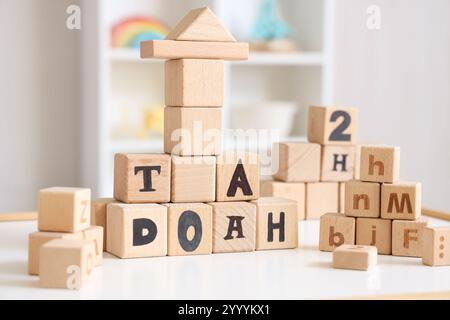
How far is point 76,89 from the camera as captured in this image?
3.04m

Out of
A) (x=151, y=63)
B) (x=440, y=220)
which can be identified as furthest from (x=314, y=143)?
(x=151, y=63)

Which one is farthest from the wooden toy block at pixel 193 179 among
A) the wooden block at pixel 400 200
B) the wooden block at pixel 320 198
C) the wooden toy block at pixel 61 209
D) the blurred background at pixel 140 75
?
the blurred background at pixel 140 75

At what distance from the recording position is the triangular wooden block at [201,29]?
55.0 inches

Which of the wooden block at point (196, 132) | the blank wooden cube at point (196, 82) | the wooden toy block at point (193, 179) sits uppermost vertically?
the blank wooden cube at point (196, 82)

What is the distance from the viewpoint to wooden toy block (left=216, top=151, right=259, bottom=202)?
55.2 inches

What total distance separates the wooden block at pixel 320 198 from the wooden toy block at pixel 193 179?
41cm

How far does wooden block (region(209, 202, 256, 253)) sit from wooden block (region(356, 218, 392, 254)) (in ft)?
0.65

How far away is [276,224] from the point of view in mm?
1423

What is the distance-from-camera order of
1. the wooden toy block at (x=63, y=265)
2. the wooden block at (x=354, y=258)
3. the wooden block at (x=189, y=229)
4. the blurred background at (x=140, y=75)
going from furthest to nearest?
the blurred background at (x=140, y=75) → the wooden block at (x=189, y=229) → the wooden block at (x=354, y=258) → the wooden toy block at (x=63, y=265)

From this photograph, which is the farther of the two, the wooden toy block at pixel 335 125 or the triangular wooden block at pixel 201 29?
the wooden toy block at pixel 335 125

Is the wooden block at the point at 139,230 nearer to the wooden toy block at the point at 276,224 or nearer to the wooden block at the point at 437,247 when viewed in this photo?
the wooden toy block at the point at 276,224

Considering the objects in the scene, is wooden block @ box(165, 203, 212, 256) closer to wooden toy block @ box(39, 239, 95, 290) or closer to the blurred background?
wooden toy block @ box(39, 239, 95, 290)

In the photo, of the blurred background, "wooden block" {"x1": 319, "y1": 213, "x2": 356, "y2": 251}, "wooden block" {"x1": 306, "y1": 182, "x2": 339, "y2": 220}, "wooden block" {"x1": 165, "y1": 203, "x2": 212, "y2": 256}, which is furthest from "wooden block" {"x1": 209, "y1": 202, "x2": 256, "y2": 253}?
the blurred background
